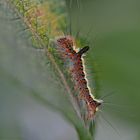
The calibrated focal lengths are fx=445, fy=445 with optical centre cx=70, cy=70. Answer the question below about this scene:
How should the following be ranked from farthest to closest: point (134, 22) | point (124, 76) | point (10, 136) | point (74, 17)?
point (74, 17), point (134, 22), point (10, 136), point (124, 76)

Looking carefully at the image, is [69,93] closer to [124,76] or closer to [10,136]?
[124,76]

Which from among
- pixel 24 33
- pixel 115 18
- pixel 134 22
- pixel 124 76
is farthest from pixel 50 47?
pixel 115 18

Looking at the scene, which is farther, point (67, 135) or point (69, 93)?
point (67, 135)
